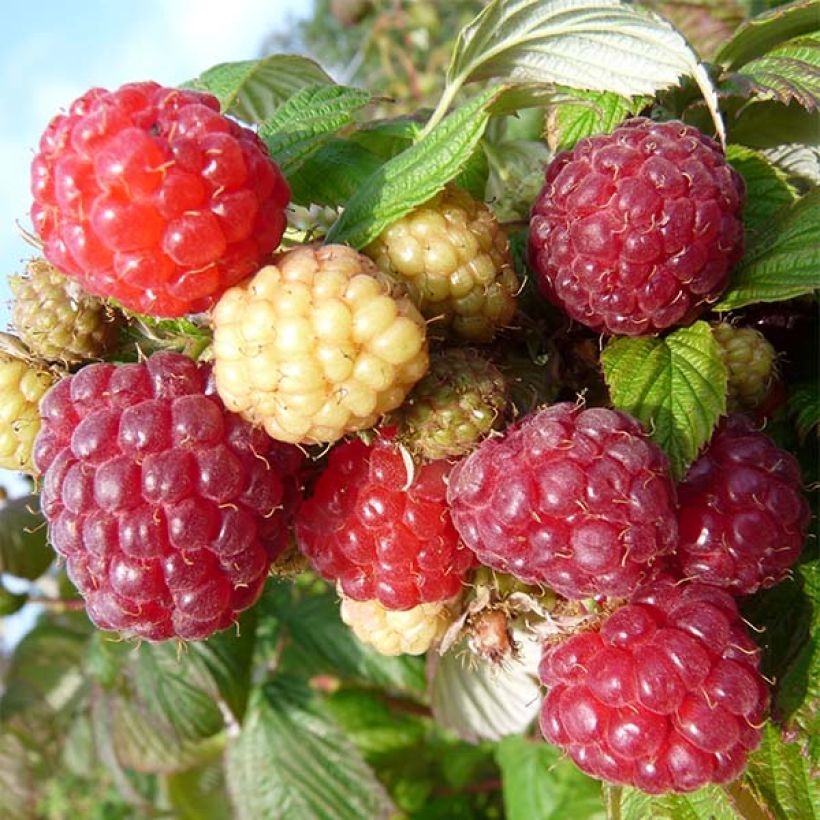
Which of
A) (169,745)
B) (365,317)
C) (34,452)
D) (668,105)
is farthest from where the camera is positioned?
(169,745)

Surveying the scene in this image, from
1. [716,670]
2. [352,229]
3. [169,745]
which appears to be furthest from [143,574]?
[169,745]

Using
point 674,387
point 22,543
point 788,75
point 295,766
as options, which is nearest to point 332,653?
point 295,766

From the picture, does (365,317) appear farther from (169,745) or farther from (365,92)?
(169,745)

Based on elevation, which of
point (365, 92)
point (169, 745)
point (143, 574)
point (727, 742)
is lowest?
point (169, 745)

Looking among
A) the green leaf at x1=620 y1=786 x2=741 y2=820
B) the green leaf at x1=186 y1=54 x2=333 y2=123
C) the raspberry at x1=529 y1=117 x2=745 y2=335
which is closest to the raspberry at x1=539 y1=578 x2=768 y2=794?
the green leaf at x1=620 y1=786 x2=741 y2=820

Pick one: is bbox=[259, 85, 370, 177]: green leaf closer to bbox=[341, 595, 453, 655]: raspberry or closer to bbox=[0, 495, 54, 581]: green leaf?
bbox=[341, 595, 453, 655]: raspberry

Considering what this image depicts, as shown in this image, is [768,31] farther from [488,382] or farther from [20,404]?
[20,404]
